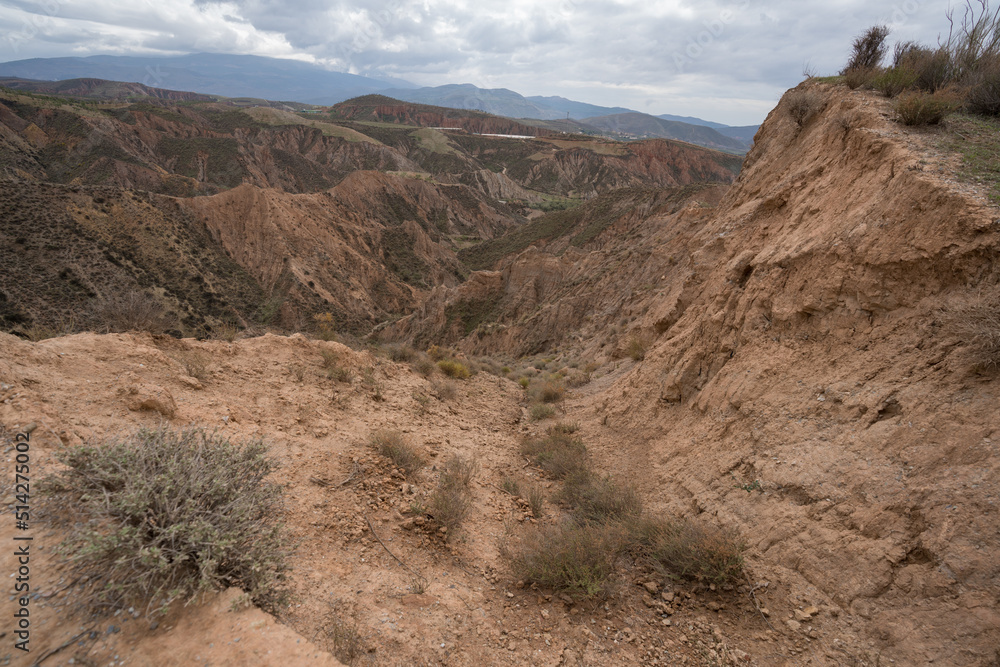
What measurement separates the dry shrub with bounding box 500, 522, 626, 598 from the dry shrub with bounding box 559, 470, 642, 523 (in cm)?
46

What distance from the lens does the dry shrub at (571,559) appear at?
4.31 m

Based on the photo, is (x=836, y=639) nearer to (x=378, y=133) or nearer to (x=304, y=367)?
(x=304, y=367)

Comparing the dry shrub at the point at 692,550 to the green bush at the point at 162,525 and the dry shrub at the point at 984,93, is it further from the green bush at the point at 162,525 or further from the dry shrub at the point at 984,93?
the dry shrub at the point at 984,93

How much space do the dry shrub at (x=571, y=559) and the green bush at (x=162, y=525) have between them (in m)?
Result: 2.40

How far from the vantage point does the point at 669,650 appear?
12.4ft

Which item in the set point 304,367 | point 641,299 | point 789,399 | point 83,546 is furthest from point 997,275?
point 641,299

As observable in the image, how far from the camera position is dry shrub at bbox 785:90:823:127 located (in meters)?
9.03

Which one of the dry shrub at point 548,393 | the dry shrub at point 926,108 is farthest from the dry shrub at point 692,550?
the dry shrub at point 926,108

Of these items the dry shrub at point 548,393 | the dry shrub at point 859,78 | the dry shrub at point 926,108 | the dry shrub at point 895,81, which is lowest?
the dry shrub at point 548,393

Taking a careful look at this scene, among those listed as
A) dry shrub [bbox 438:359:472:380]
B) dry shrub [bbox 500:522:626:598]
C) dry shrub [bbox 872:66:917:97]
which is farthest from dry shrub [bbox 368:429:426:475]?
dry shrub [bbox 872:66:917:97]

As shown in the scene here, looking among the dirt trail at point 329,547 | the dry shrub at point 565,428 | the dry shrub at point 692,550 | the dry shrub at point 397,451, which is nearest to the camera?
the dirt trail at point 329,547

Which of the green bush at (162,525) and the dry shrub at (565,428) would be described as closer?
the green bush at (162,525)

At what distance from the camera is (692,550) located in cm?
443

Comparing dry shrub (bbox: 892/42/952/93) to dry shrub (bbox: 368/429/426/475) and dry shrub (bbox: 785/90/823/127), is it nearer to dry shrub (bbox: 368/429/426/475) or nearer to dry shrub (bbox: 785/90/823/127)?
dry shrub (bbox: 785/90/823/127)
